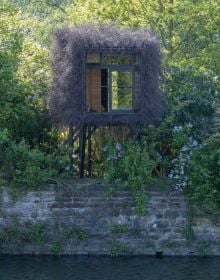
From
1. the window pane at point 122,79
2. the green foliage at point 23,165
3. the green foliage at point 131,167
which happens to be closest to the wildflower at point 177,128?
the green foliage at point 131,167

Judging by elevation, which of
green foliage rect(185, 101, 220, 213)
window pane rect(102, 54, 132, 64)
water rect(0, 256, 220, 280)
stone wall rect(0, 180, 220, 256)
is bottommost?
water rect(0, 256, 220, 280)

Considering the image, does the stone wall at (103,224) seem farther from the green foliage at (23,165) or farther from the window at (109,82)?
the window at (109,82)

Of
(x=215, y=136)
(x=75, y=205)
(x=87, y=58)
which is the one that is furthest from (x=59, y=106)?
(x=215, y=136)

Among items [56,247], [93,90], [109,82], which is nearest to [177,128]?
[109,82]

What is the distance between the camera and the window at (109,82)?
1667 cm

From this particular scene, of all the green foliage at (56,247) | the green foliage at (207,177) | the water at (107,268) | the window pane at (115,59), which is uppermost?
the window pane at (115,59)

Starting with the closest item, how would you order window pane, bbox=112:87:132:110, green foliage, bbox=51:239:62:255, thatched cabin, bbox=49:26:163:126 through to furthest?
green foliage, bbox=51:239:62:255
thatched cabin, bbox=49:26:163:126
window pane, bbox=112:87:132:110

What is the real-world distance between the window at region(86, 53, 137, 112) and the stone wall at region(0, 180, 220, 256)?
197 cm

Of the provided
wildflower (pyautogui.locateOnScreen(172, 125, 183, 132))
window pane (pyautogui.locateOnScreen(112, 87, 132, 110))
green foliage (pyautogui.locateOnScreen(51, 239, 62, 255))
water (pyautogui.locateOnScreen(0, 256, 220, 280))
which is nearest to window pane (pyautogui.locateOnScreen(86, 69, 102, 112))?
window pane (pyautogui.locateOnScreen(112, 87, 132, 110))

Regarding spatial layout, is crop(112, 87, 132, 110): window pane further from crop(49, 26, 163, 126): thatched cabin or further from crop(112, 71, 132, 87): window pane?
crop(112, 71, 132, 87): window pane

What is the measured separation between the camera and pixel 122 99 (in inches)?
663

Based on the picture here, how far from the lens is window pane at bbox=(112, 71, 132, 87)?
16719mm

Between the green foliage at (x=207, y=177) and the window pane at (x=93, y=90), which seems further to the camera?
the window pane at (x=93, y=90)

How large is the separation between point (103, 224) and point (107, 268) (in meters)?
1.48
